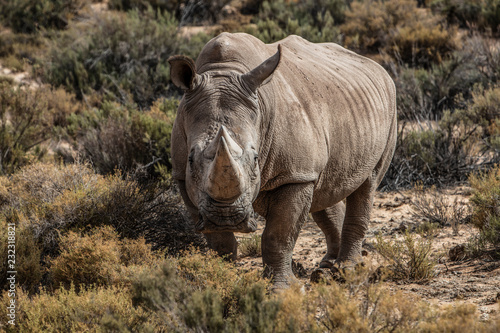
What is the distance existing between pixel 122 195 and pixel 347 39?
956 cm

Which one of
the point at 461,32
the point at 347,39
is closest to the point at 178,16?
the point at 347,39

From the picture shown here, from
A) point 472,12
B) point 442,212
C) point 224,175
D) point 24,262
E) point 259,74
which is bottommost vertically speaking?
point 442,212

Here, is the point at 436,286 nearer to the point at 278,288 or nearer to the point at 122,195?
the point at 278,288

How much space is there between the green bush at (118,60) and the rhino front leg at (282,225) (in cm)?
703

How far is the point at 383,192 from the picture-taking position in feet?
27.0

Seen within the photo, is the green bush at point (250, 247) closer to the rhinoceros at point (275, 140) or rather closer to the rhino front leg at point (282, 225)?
the rhinoceros at point (275, 140)

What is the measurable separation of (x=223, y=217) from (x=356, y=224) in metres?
2.49

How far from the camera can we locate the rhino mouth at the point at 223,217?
3.48 m

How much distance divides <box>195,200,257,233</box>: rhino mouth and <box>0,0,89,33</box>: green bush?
13.1 metres

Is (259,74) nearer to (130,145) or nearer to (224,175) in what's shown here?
(224,175)

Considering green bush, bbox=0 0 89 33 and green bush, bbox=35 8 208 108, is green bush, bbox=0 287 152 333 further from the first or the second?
green bush, bbox=0 0 89 33

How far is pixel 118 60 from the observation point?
12016 mm

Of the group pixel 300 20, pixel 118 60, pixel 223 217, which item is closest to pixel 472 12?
pixel 300 20

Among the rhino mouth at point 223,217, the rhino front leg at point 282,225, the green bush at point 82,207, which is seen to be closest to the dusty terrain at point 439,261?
the rhino front leg at point 282,225
